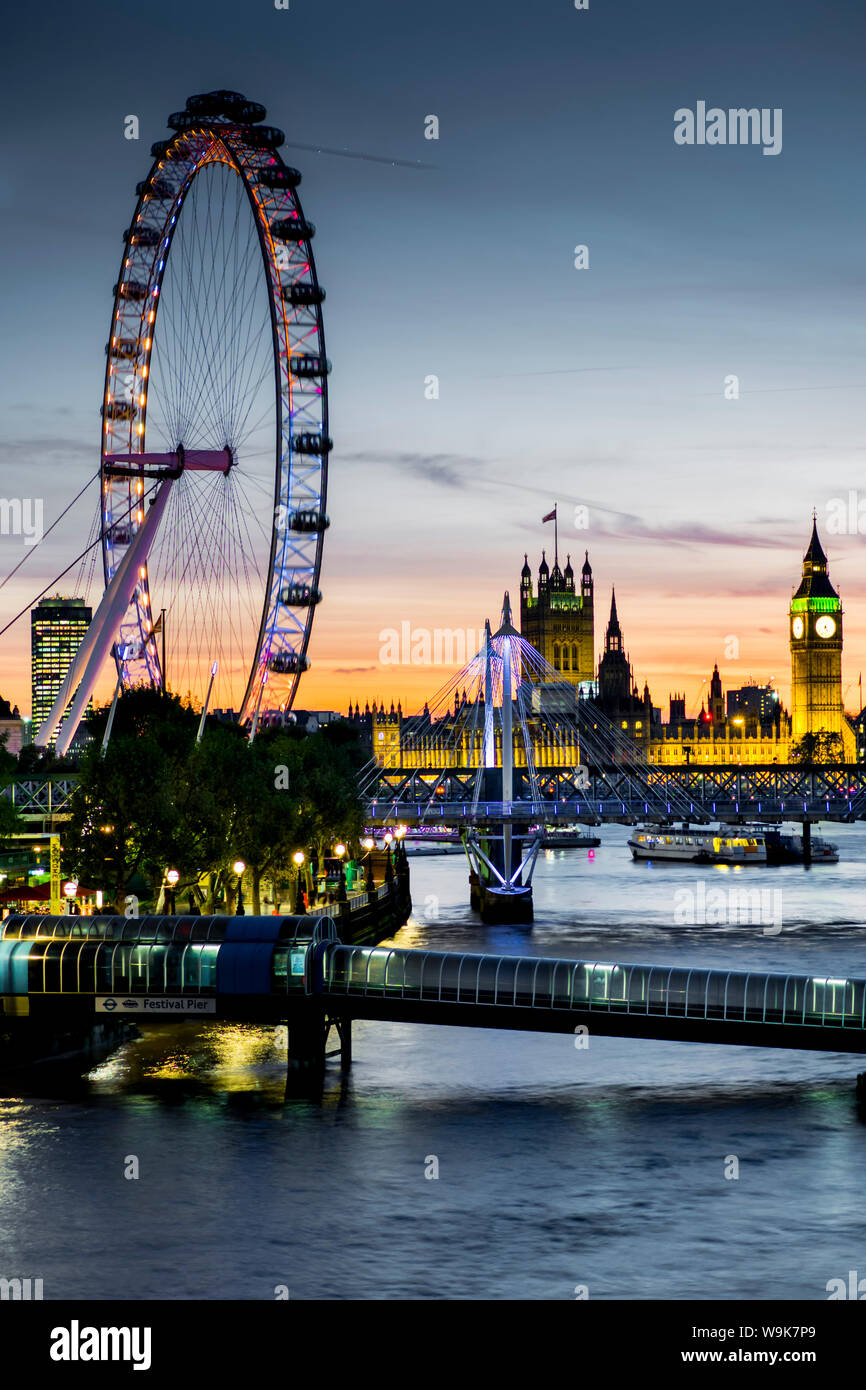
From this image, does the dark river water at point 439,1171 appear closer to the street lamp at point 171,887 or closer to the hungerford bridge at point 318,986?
the hungerford bridge at point 318,986

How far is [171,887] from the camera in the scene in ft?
183

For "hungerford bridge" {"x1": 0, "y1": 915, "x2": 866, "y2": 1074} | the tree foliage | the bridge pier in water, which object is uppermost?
the tree foliage

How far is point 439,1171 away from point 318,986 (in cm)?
768

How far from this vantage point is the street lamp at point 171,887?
172 feet

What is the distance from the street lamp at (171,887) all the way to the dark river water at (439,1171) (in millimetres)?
4934

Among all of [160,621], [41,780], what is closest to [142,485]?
[41,780]

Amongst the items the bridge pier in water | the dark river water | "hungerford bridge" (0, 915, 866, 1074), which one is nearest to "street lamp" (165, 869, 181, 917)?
the dark river water

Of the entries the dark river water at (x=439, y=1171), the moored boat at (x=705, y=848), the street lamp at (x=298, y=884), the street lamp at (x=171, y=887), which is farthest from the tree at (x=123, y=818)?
the moored boat at (x=705, y=848)

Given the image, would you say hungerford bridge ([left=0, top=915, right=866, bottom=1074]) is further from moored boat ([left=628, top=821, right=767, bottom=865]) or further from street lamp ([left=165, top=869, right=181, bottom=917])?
moored boat ([left=628, top=821, right=767, bottom=865])

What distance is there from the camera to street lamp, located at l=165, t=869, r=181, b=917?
52531 millimetres

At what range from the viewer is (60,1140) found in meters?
35.4

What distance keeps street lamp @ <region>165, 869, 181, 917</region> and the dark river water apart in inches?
194

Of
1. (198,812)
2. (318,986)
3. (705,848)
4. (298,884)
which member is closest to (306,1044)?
(318,986)
